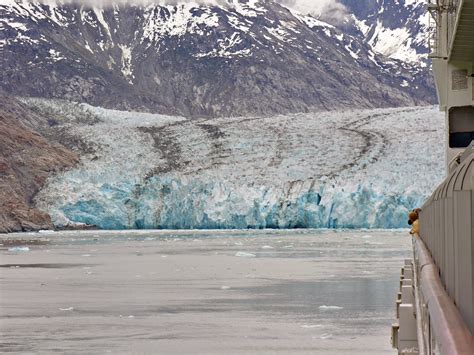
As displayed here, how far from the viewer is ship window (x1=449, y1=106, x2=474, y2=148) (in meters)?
17.6

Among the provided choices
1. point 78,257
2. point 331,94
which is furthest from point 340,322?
point 331,94

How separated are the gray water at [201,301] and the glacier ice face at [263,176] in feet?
43.4

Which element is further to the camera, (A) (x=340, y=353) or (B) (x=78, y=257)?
(B) (x=78, y=257)

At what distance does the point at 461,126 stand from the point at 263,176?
91.2ft

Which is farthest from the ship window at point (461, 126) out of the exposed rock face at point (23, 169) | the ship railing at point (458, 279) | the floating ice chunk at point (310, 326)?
the exposed rock face at point (23, 169)

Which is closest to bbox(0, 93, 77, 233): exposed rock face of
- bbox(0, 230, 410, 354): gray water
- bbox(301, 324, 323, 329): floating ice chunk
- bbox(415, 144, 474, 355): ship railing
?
bbox(0, 230, 410, 354): gray water

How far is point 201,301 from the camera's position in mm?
13445

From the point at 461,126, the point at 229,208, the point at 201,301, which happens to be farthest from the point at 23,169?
the point at 201,301

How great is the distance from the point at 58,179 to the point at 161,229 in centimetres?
618

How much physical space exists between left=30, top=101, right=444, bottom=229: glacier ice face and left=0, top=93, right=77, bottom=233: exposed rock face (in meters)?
1.23

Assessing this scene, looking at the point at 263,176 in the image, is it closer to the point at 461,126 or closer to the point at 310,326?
the point at 461,126

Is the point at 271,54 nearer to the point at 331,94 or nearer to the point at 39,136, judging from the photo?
the point at 331,94

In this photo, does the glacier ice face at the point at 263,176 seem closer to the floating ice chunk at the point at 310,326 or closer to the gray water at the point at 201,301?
the gray water at the point at 201,301

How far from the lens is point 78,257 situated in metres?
26.4
